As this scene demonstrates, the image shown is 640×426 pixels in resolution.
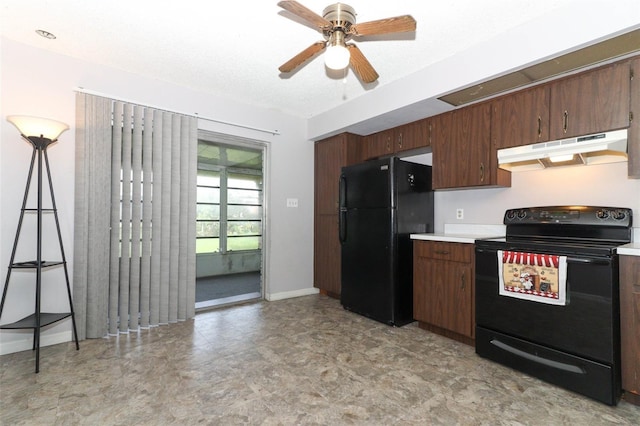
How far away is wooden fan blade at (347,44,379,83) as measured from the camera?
1.96m

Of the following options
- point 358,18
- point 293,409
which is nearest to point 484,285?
point 293,409

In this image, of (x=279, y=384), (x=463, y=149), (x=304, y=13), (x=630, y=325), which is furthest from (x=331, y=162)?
(x=630, y=325)

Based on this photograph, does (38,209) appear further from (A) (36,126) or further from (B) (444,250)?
(B) (444,250)

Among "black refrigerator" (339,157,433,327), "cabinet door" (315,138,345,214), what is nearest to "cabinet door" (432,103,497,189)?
"black refrigerator" (339,157,433,327)

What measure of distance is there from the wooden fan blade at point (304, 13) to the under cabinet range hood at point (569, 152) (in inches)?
72.7

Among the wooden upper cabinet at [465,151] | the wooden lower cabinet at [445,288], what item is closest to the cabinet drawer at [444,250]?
the wooden lower cabinet at [445,288]

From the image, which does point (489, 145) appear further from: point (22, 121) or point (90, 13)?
point (22, 121)

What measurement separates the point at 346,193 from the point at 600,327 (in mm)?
2463

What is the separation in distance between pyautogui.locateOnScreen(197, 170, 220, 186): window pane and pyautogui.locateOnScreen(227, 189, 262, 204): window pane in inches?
13.9

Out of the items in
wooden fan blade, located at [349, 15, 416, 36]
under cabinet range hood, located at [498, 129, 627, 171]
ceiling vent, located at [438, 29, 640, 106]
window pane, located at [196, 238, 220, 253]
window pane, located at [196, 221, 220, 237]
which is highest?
ceiling vent, located at [438, 29, 640, 106]

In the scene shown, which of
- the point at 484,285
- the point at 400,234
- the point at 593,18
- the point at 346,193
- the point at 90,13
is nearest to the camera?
the point at 593,18

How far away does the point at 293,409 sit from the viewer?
1.78 m

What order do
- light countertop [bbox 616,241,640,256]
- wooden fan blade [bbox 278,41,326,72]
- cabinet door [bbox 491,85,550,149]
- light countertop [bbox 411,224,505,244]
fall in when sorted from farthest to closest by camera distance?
light countertop [bbox 411,224,505,244] < cabinet door [bbox 491,85,550,149] < wooden fan blade [bbox 278,41,326,72] < light countertop [bbox 616,241,640,256]

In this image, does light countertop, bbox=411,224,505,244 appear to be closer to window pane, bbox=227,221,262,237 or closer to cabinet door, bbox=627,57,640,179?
cabinet door, bbox=627,57,640,179
